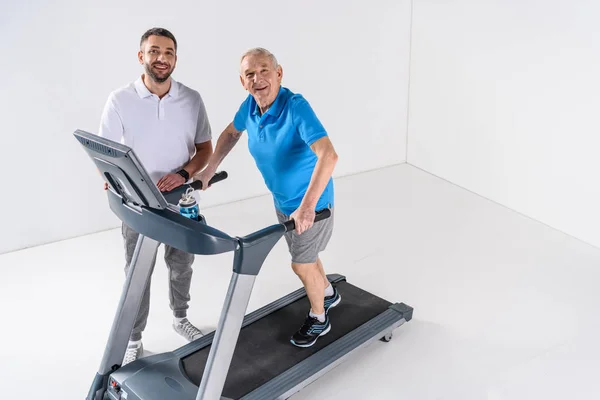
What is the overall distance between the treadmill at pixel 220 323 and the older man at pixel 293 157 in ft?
0.26

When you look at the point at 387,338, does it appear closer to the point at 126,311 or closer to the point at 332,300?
the point at 332,300

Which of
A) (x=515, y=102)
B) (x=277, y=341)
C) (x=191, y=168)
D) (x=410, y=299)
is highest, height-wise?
Result: (x=191, y=168)

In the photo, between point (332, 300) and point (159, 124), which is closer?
point (159, 124)

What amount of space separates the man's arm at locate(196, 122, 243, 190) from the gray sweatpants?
0.41 metres

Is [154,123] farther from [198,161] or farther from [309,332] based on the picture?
[309,332]

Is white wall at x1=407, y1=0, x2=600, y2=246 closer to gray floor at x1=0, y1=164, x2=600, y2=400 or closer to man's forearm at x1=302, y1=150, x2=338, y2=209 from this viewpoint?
gray floor at x1=0, y1=164, x2=600, y2=400

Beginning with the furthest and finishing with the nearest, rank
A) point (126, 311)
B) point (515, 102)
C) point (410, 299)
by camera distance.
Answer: point (515, 102) → point (410, 299) → point (126, 311)

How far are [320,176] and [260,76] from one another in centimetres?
50

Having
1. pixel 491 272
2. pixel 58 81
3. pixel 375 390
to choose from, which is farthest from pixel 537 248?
pixel 58 81

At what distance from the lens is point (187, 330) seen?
132 inches

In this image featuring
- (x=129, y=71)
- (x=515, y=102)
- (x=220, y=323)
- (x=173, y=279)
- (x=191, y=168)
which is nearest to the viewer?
(x=220, y=323)

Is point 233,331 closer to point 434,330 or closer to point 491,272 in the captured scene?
point 434,330

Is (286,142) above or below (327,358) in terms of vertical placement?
above

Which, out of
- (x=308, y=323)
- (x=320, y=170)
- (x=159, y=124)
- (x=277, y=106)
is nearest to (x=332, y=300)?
(x=308, y=323)
